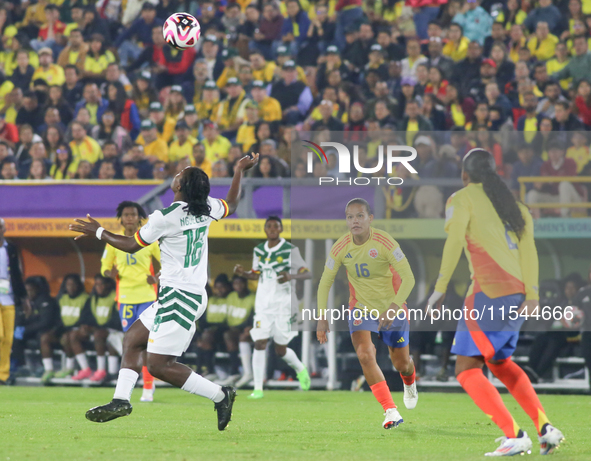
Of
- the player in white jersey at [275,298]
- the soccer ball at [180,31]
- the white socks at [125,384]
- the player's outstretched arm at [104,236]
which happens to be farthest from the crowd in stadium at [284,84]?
the player's outstretched arm at [104,236]

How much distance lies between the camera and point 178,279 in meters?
6.97

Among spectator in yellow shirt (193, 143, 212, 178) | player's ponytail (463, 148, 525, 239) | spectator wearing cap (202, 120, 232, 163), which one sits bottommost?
player's ponytail (463, 148, 525, 239)

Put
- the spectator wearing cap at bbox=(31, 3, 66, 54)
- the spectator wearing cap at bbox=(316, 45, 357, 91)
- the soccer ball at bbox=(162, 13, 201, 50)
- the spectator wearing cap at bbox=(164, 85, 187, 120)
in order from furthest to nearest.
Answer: the spectator wearing cap at bbox=(31, 3, 66, 54) < the spectator wearing cap at bbox=(164, 85, 187, 120) < the spectator wearing cap at bbox=(316, 45, 357, 91) < the soccer ball at bbox=(162, 13, 201, 50)

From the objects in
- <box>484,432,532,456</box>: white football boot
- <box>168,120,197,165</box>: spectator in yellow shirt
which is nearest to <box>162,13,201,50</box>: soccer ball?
<box>168,120,197,165</box>: spectator in yellow shirt

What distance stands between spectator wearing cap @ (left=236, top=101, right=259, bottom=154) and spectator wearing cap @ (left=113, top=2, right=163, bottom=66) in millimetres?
4247

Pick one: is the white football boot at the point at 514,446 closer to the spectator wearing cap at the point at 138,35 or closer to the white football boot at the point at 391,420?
the white football boot at the point at 391,420

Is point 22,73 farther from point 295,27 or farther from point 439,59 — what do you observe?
point 439,59

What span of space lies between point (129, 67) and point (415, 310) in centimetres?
994

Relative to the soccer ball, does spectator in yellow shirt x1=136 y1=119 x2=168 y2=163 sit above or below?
below

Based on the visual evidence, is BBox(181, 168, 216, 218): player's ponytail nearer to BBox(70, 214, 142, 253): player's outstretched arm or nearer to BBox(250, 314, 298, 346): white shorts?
BBox(70, 214, 142, 253): player's outstretched arm

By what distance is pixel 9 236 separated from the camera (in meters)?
14.1

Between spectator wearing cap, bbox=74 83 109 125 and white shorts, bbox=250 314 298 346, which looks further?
spectator wearing cap, bbox=74 83 109 125

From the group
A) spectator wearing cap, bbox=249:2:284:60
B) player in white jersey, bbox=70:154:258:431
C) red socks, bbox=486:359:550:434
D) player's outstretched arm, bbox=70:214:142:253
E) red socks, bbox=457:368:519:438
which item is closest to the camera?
red socks, bbox=457:368:519:438

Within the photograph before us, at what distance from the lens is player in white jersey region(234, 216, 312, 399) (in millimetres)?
12320
